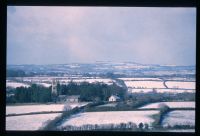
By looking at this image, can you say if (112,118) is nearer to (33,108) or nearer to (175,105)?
(175,105)

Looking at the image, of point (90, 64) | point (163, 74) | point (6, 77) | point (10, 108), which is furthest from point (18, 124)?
point (163, 74)

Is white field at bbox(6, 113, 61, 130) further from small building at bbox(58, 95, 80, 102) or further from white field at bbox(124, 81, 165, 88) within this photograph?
white field at bbox(124, 81, 165, 88)

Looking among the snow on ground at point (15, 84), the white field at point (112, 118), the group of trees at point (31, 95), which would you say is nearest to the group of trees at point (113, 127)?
the white field at point (112, 118)

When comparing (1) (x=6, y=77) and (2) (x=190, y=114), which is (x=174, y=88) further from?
(1) (x=6, y=77)

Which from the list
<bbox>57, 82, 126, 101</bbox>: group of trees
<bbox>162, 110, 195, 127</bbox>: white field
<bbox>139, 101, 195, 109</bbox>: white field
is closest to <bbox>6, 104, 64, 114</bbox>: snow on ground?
<bbox>57, 82, 126, 101</bbox>: group of trees

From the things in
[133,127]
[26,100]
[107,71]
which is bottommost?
[133,127]
